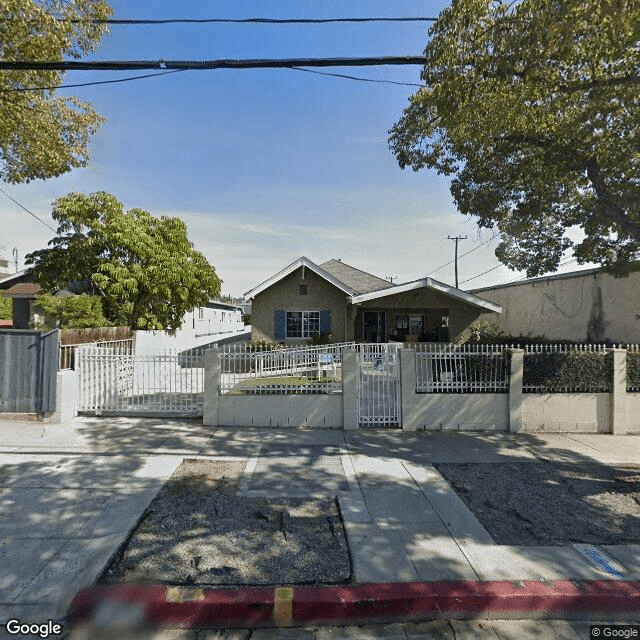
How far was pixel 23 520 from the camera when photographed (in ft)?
13.3

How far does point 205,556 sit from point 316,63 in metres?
6.63

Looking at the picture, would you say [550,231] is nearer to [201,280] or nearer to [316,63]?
[316,63]

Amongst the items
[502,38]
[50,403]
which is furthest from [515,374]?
[50,403]

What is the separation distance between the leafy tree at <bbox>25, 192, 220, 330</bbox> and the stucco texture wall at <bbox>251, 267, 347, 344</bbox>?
11.9 feet

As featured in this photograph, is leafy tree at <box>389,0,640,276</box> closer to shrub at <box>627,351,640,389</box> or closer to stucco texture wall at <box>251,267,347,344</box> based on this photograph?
shrub at <box>627,351,640,389</box>

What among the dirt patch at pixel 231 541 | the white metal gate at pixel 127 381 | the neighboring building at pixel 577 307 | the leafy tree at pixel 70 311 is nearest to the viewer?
the dirt patch at pixel 231 541

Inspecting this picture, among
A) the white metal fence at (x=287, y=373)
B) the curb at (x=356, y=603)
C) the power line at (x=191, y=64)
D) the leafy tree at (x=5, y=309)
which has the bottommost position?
the curb at (x=356, y=603)

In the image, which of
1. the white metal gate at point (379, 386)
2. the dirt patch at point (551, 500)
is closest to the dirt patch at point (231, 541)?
the dirt patch at point (551, 500)

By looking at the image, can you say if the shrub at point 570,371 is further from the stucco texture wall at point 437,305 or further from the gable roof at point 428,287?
the stucco texture wall at point 437,305

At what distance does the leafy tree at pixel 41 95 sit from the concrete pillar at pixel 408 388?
823 cm

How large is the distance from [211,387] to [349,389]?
287 centimetres

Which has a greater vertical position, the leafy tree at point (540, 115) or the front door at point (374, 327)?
the leafy tree at point (540, 115)

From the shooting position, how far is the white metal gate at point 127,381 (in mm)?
8023

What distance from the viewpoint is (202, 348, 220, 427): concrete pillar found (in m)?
7.55
